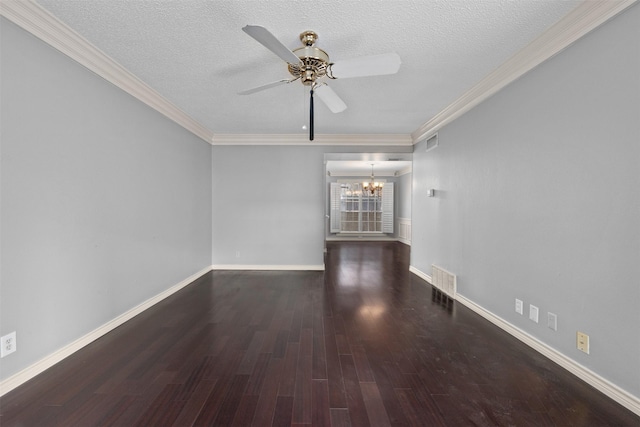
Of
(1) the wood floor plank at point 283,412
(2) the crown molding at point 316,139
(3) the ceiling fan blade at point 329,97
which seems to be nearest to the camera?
(1) the wood floor plank at point 283,412

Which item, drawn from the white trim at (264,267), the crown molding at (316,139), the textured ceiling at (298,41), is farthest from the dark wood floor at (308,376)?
the crown molding at (316,139)

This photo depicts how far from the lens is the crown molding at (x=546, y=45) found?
1745 millimetres

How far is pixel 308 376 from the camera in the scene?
1.93 meters

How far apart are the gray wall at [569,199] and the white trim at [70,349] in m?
3.76

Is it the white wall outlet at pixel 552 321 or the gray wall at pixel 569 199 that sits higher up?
the gray wall at pixel 569 199

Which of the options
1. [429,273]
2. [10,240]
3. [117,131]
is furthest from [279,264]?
[10,240]

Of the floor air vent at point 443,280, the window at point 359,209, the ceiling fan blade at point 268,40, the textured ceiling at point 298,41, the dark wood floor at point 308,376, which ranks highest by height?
the textured ceiling at point 298,41

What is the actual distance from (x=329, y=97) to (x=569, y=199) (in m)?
2.04

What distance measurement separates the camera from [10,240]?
5.81 ft

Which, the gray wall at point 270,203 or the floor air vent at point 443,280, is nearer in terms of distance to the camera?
the floor air vent at point 443,280

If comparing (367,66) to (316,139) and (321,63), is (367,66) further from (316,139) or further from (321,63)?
(316,139)

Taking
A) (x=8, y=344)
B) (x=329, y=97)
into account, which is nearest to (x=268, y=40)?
(x=329, y=97)

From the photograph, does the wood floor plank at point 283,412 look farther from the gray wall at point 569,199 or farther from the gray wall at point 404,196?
the gray wall at point 404,196

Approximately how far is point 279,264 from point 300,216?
987 mm
